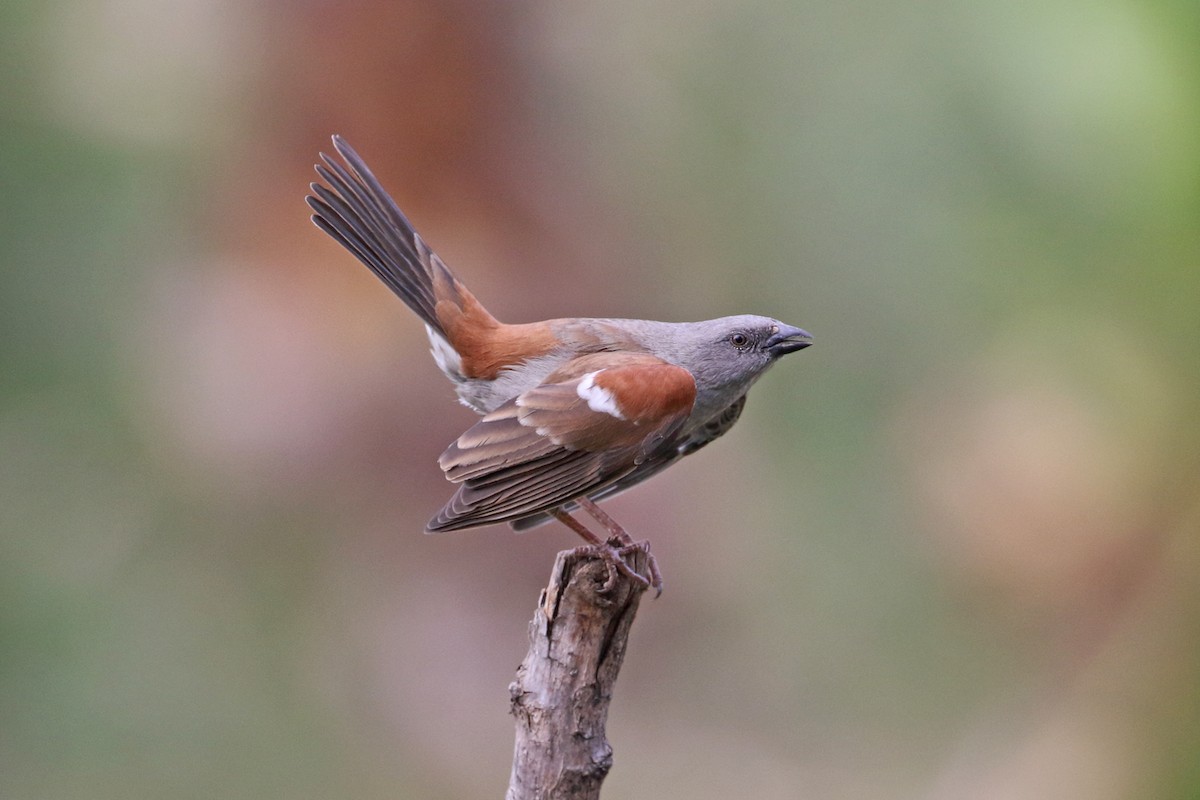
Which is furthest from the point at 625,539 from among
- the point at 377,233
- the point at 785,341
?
the point at 377,233

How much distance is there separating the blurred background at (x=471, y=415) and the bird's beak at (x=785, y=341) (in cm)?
242

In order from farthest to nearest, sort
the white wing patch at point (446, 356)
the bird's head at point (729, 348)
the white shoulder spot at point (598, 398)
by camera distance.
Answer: the white wing patch at point (446, 356), the bird's head at point (729, 348), the white shoulder spot at point (598, 398)

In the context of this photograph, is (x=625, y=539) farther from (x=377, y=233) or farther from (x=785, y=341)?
(x=377, y=233)

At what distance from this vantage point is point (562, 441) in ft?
11.5

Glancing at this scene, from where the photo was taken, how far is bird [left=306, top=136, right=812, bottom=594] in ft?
11.4

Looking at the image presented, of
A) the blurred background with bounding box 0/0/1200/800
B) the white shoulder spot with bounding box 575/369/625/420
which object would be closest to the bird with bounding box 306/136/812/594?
the white shoulder spot with bounding box 575/369/625/420

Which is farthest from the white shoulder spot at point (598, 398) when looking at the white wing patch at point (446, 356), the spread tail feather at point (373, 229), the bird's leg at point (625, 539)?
the spread tail feather at point (373, 229)

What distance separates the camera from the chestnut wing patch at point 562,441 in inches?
136

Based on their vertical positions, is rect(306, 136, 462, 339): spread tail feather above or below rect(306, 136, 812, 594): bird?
above

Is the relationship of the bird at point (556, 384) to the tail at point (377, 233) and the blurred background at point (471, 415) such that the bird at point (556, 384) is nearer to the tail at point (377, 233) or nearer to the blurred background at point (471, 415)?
the tail at point (377, 233)

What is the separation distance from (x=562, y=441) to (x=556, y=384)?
0.25 metres

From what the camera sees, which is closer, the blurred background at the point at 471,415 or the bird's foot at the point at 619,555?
the bird's foot at the point at 619,555

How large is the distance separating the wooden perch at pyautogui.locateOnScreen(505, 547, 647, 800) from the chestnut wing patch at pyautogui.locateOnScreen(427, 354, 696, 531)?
338mm

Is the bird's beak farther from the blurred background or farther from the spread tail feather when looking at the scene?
the blurred background
